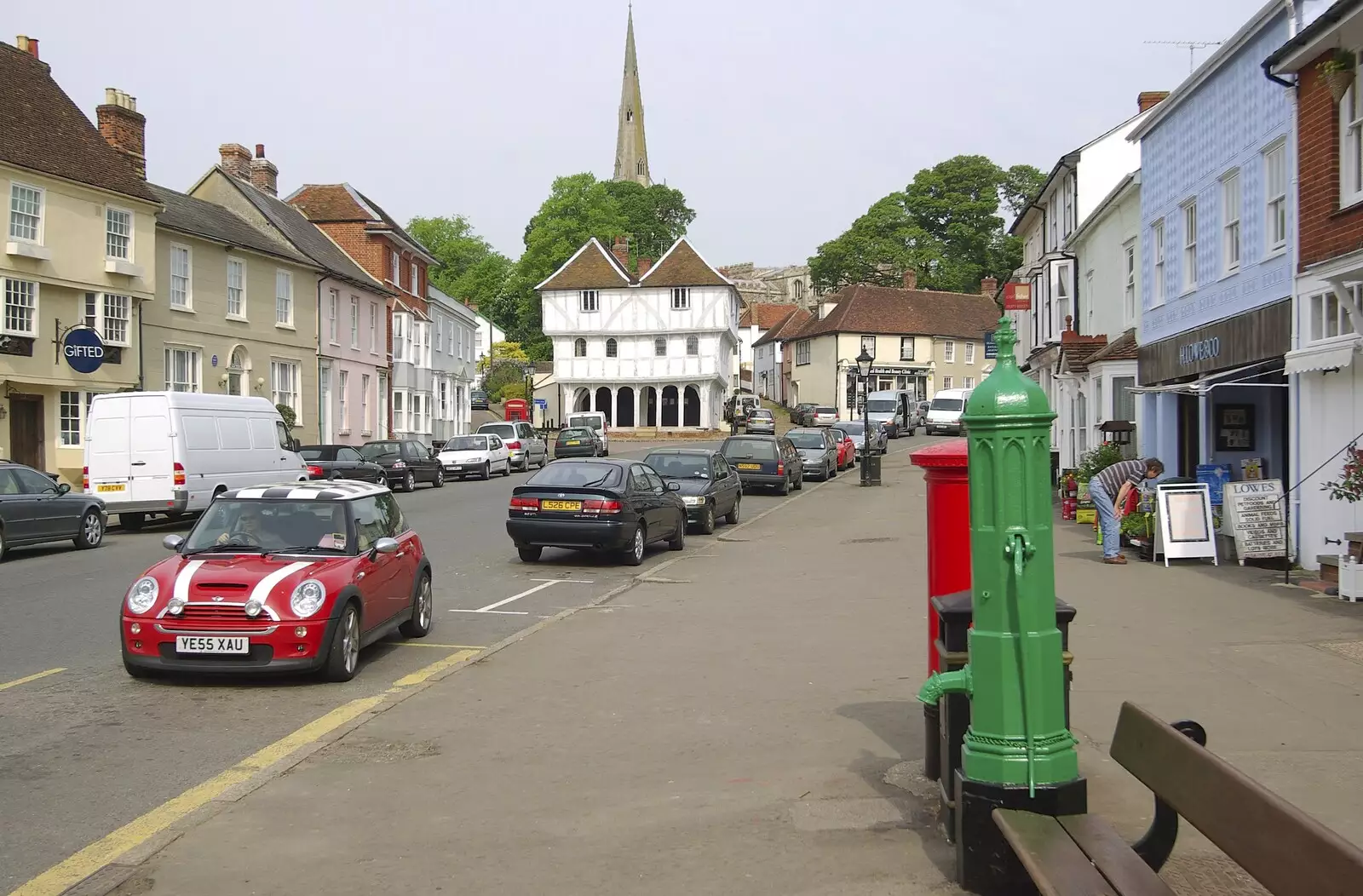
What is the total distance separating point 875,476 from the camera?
118ft

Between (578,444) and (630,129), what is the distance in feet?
325

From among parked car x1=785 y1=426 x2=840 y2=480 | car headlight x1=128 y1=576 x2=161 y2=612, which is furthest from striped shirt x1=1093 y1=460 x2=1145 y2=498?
parked car x1=785 y1=426 x2=840 y2=480

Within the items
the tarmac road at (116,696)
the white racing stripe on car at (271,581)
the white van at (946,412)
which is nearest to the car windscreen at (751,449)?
the tarmac road at (116,696)

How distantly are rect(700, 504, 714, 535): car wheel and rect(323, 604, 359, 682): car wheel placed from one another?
13231 mm

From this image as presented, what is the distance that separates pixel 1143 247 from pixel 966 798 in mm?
19624

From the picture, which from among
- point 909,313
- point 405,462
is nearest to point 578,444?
point 405,462

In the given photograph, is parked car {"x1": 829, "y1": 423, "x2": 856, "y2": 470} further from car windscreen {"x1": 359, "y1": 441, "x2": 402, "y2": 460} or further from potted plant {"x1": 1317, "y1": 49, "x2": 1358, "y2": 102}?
potted plant {"x1": 1317, "y1": 49, "x2": 1358, "y2": 102}

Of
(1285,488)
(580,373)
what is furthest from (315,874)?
(580,373)

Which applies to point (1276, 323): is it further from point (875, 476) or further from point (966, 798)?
point (875, 476)

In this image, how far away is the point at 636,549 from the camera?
687 inches

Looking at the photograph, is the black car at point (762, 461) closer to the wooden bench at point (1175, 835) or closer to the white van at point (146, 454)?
the white van at point (146, 454)

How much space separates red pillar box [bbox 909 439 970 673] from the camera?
6.35 metres

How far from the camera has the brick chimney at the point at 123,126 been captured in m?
32.1

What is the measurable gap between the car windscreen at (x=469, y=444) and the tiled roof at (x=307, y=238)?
7678 mm
